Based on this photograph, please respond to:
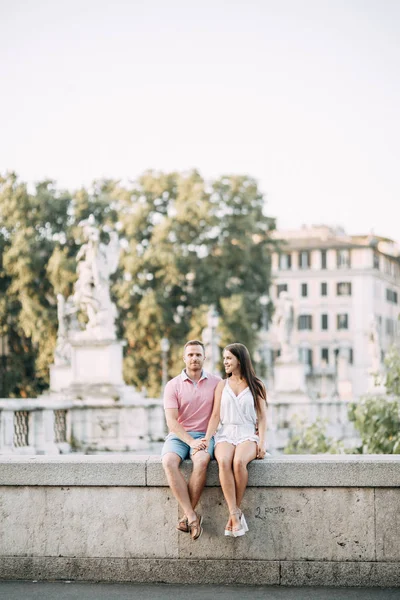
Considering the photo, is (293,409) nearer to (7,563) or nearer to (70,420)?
(70,420)

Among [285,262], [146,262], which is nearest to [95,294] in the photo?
[146,262]

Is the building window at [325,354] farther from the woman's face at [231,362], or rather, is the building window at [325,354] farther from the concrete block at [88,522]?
the concrete block at [88,522]

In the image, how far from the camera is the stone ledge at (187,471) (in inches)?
360

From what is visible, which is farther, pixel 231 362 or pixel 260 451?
pixel 231 362

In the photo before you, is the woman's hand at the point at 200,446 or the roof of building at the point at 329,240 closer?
the woman's hand at the point at 200,446

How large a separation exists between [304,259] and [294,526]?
100884 mm

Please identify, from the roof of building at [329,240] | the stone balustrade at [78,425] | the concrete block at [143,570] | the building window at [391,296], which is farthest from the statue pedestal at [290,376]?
the building window at [391,296]


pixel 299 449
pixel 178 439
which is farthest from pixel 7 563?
pixel 299 449

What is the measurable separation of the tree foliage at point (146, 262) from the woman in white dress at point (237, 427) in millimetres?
43503

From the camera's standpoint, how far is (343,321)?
107562 millimetres

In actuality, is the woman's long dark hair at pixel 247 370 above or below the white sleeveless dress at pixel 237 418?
above

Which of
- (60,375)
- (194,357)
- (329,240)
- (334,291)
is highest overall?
(329,240)

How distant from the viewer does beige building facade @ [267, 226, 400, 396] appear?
106 metres

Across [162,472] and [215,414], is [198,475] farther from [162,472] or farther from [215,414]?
[215,414]
